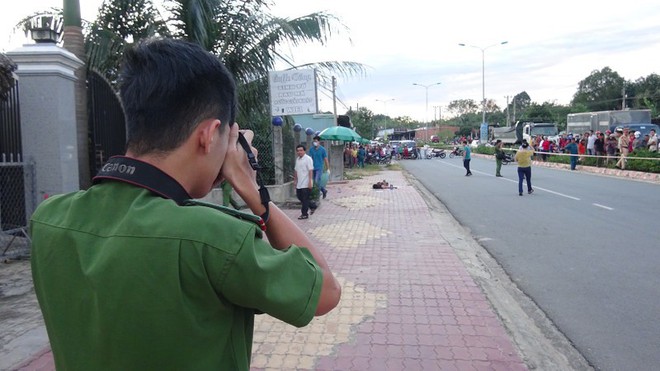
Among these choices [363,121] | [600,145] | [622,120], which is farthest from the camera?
[363,121]

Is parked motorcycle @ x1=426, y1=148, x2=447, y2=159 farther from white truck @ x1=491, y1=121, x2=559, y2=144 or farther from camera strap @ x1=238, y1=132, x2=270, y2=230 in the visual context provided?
camera strap @ x1=238, y1=132, x2=270, y2=230

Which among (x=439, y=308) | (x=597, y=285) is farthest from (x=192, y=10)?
(x=597, y=285)

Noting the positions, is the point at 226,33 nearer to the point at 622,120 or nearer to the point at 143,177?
the point at 143,177

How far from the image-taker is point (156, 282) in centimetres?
99

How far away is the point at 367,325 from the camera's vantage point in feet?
14.1

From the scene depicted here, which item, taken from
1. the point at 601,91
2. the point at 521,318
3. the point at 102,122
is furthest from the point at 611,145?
the point at 601,91

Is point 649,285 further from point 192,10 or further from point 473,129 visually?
point 473,129

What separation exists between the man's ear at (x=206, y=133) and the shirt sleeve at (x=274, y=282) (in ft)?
0.90

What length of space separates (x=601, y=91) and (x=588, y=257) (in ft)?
240

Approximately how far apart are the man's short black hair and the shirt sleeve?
339 millimetres

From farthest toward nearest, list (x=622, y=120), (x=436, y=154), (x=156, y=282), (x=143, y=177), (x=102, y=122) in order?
1. (x=436, y=154)
2. (x=622, y=120)
3. (x=102, y=122)
4. (x=143, y=177)
5. (x=156, y=282)

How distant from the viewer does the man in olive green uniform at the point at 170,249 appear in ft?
3.28

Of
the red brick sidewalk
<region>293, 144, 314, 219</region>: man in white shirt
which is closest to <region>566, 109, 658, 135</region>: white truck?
<region>293, 144, 314, 219</region>: man in white shirt

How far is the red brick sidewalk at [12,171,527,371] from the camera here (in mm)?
3578
